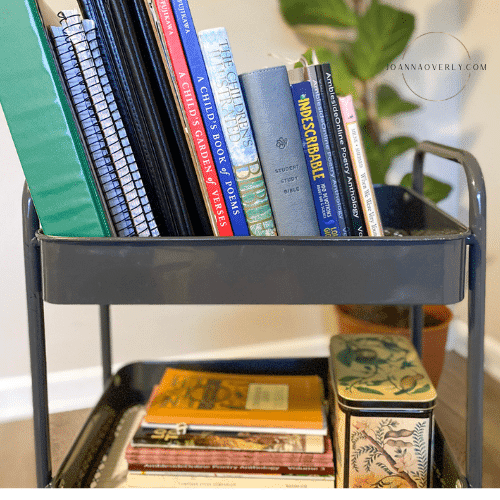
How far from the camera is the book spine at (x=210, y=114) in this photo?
544 mm

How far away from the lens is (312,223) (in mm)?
594

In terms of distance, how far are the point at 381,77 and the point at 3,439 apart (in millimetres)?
1409

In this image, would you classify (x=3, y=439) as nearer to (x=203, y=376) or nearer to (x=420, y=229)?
(x=203, y=376)

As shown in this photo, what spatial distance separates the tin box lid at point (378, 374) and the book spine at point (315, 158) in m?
0.23

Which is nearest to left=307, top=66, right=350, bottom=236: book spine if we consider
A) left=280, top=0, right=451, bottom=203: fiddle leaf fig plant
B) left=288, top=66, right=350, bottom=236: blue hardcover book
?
left=288, top=66, right=350, bottom=236: blue hardcover book

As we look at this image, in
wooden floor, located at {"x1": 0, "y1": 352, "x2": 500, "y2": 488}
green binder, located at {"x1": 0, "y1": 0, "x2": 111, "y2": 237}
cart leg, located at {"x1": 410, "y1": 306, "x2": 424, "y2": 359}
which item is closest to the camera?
green binder, located at {"x1": 0, "y1": 0, "x2": 111, "y2": 237}

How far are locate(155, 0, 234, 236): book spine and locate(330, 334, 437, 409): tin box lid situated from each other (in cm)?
29

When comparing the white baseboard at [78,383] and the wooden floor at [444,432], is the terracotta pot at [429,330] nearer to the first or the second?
the wooden floor at [444,432]

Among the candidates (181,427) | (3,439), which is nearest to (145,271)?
(181,427)

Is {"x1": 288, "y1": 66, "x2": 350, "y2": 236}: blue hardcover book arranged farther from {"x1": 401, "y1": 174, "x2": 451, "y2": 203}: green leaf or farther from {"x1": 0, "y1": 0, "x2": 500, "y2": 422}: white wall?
{"x1": 401, "y1": 174, "x2": 451, "y2": 203}: green leaf

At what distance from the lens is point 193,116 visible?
56 cm

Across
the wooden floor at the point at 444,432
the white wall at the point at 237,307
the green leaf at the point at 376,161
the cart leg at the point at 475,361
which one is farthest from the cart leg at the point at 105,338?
the green leaf at the point at 376,161

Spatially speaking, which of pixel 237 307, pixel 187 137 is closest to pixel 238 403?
pixel 187 137

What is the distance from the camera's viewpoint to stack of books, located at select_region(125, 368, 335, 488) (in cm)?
70
